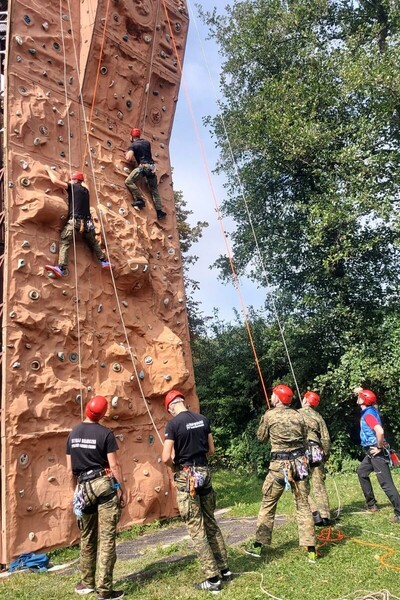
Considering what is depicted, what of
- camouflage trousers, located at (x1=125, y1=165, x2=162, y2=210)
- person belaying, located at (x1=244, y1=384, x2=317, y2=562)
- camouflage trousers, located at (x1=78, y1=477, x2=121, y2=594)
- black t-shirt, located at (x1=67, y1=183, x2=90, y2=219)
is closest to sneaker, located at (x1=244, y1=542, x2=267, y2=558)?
person belaying, located at (x1=244, y1=384, x2=317, y2=562)

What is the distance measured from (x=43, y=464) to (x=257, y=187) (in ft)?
33.0

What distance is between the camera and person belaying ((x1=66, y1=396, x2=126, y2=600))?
4492mm

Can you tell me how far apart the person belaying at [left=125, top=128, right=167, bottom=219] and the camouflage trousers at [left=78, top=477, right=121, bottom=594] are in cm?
603

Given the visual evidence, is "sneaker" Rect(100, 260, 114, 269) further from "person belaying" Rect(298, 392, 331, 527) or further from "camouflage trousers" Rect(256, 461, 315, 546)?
"camouflage trousers" Rect(256, 461, 315, 546)

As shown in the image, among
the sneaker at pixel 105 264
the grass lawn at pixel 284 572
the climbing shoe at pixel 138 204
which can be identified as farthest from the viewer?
the climbing shoe at pixel 138 204

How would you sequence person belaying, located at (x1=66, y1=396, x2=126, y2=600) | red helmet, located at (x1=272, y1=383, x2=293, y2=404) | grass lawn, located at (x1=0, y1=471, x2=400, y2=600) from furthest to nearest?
red helmet, located at (x1=272, y1=383, x2=293, y2=404), person belaying, located at (x1=66, y1=396, x2=126, y2=600), grass lawn, located at (x1=0, y1=471, x2=400, y2=600)

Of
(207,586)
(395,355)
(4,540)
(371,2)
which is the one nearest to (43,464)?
(4,540)

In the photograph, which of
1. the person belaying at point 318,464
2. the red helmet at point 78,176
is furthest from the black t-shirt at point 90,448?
the red helmet at point 78,176

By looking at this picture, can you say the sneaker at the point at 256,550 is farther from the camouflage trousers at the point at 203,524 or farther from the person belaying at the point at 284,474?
the camouflage trousers at the point at 203,524

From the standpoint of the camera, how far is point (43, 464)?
269 inches

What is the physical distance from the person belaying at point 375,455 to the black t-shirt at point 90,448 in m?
3.81

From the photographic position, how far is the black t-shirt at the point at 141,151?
9.44m

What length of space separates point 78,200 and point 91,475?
4.75 metres

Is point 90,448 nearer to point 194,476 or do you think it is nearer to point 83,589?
point 194,476
